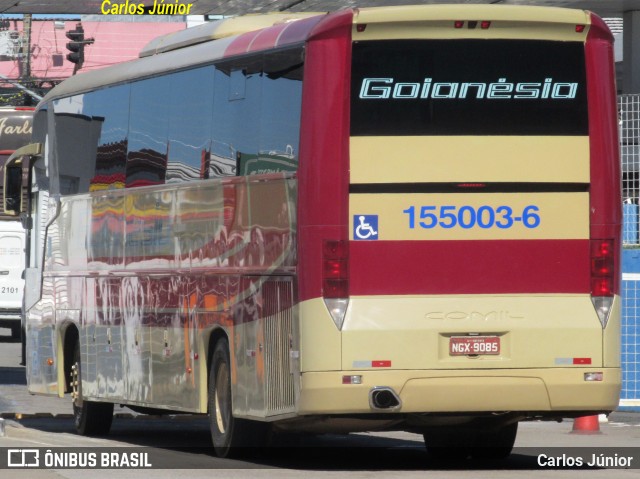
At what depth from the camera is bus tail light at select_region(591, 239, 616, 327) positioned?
43.1 ft

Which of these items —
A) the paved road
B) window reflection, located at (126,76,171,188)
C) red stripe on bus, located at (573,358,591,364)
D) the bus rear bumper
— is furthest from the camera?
window reflection, located at (126,76,171,188)

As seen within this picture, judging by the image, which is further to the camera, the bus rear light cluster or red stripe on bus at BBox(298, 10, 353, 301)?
the bus rear light cluster

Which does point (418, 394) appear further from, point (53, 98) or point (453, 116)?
point (53, 98)

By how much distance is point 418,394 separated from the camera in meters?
12.8

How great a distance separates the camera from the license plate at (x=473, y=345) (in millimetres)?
12891

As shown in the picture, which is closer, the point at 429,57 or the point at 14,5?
the point at 429,57

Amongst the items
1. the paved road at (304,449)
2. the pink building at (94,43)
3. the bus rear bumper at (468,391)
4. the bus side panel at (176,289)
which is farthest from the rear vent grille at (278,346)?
the pink building at (94,43)

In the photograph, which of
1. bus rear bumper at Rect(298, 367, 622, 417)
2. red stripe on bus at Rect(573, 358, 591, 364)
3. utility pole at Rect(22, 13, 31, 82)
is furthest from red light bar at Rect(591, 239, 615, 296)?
utility pole at Rect(22, 13, 31, 82)

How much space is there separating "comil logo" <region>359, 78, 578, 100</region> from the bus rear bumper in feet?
6.58

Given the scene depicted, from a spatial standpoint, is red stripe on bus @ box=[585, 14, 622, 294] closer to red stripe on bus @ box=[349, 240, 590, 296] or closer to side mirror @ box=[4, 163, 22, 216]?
red stripe on bus @ box=[349, 240, 590, 296]

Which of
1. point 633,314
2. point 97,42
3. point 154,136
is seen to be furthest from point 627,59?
point 97,42

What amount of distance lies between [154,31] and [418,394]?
7168 centimetres

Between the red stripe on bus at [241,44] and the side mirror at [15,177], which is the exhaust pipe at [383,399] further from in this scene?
the side mirror at [15,177]

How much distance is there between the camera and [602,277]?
1316cm
